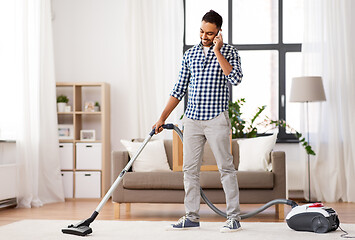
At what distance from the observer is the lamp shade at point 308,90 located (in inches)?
214

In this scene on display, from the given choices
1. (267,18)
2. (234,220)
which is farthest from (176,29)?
(234,220)

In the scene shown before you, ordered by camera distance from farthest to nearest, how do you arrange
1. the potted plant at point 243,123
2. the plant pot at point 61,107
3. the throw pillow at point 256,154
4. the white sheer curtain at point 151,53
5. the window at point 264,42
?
the window at point 264,42 < the white sheer curtain at point 151,53 < the plant pot at point 61,107 < the potted plant at point 243,123 < the throw pillow at point 256,154

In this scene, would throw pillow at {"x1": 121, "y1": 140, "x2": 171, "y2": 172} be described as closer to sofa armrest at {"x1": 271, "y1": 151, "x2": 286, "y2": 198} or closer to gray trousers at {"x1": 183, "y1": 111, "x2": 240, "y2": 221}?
sofa armrest at {"x1": 271, "y1": 151, "x2": 286, "y2": 198}

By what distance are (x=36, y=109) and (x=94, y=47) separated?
1286mm

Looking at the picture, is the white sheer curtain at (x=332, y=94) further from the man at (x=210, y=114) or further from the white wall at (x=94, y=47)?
the man at (x=210, y=114)

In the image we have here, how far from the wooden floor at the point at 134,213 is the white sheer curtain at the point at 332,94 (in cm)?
42

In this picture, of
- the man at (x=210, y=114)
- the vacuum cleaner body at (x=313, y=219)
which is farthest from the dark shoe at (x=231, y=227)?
the vacuum cleaner body at (x=313, y=219)

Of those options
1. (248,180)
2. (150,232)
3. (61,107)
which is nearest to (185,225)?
(150,232)

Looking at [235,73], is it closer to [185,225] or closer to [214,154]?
[214,154]

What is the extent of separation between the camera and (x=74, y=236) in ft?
10.3

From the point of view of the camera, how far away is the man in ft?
10.6

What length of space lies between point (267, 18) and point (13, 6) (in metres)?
2.90

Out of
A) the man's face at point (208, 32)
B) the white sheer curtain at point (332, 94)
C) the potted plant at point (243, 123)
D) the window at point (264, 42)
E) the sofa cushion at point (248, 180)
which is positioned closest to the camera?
the man's face at point (208, 32)

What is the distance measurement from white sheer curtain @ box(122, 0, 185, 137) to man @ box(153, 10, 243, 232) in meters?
2.61
